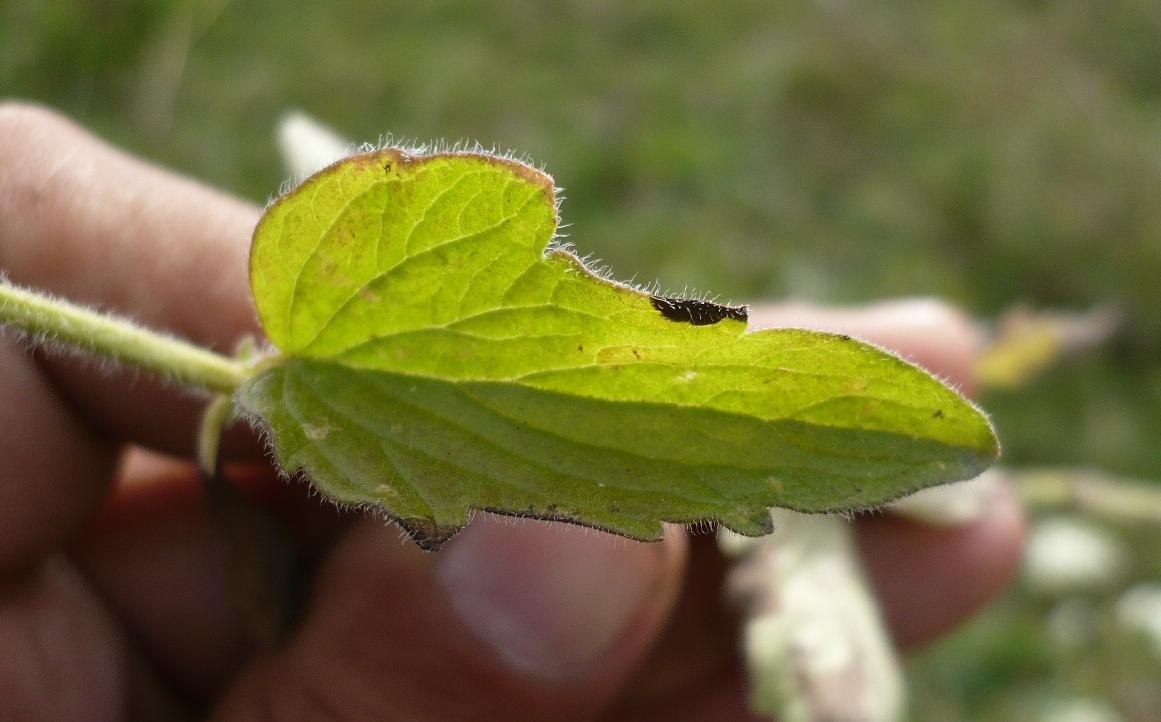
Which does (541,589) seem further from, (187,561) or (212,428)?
(187,561)

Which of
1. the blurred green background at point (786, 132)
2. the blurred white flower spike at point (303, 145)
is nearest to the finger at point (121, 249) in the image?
the blurred white flower spike at point (303, 145)

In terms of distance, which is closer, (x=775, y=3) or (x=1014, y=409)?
(x=1014, y=409)

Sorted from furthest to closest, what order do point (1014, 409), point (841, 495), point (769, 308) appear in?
point (1014, 409) < point (769, 308) < point (841, 495)

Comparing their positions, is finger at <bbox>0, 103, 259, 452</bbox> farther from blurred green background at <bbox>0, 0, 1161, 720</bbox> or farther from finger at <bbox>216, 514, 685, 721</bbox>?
blurred green background at <bbox>0, 0, 1161, 720</bbox>

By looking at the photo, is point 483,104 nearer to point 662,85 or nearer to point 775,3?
point 662,85

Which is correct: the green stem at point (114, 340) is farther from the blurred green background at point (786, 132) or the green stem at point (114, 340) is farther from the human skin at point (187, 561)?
the blurred green background at point (786, 132)

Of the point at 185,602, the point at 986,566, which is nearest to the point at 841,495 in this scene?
the point at 185,602

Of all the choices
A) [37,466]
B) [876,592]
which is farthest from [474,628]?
[876,592]
